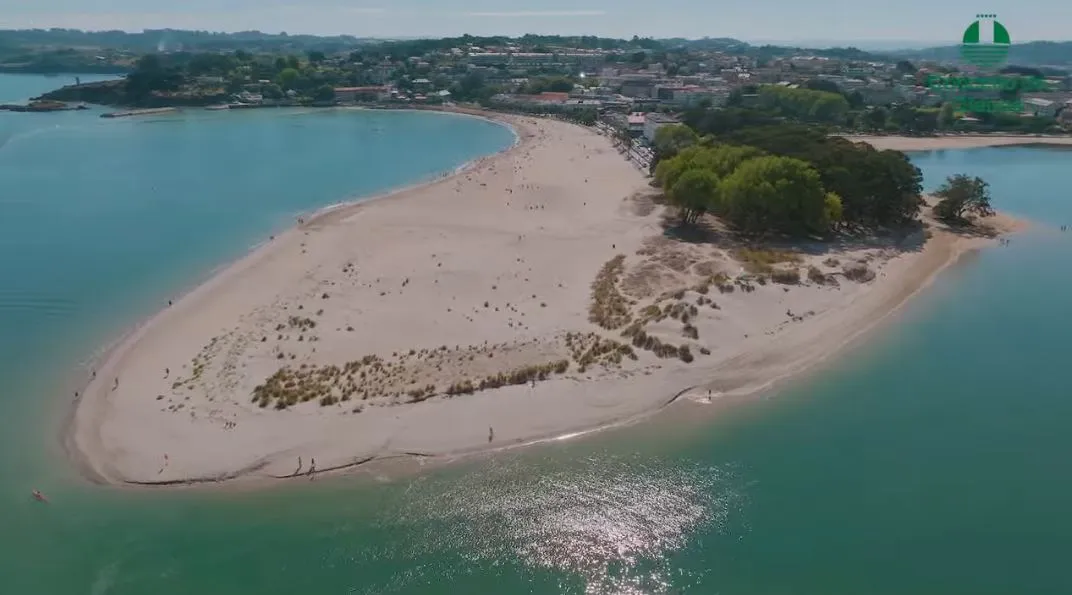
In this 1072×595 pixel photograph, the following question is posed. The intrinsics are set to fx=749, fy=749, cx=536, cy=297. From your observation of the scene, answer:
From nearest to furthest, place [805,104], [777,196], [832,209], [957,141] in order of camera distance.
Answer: [777,196] → [832,209] → [957,141] → [805,104]

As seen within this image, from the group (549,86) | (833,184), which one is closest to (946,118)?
(549,86)

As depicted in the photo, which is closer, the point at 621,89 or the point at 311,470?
the point at 311,470

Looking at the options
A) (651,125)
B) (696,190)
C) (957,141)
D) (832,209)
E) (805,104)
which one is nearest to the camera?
(832,209)

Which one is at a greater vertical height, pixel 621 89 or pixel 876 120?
pixel 621 89

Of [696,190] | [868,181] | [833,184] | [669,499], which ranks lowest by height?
[669,499]

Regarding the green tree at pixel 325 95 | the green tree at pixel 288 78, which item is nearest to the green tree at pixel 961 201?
the green tree at pixel 325 95

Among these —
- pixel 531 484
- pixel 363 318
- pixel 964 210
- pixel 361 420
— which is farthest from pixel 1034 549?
pixel 964 210

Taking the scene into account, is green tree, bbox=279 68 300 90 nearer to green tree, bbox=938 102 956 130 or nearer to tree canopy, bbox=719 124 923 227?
green tree, bbox=938 102 956 130

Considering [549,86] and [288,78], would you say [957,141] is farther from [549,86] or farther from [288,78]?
[288,78]
